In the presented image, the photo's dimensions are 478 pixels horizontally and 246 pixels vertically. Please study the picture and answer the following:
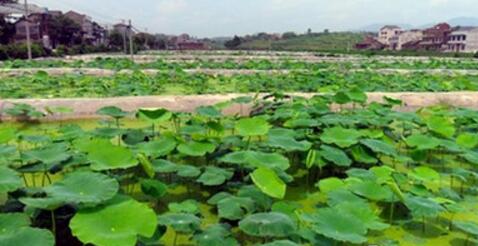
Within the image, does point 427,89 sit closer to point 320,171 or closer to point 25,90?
point 320,171

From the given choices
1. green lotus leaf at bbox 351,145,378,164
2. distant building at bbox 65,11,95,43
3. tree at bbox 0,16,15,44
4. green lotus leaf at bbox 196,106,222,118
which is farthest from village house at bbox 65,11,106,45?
green lotus leaf at bbox 351,145,378,164

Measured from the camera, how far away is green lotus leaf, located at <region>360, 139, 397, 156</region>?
291 centimetres

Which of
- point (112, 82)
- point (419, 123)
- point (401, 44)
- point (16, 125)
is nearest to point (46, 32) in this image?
point (112, 82)

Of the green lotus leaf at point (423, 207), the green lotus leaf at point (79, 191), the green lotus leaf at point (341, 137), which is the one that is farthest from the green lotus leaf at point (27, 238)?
the green lotus leaf at point (341, 137)

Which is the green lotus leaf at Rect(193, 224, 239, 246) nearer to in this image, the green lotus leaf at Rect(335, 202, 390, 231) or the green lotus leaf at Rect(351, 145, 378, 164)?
the green lotus leaf at Rect(335, 202, 390, 231)

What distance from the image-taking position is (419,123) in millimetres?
3959

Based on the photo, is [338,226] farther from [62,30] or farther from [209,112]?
[62,30]

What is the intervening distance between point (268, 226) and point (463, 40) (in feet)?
182

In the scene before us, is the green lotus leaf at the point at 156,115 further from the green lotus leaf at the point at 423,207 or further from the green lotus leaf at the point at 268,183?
the green lotus leaf at the point at 423,207

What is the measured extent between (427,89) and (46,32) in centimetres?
3454

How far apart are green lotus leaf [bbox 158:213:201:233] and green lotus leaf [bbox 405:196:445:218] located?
1.07m

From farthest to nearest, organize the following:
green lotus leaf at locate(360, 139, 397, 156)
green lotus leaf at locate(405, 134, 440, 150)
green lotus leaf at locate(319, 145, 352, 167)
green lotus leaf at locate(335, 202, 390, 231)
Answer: green lotus leaf at locate(405, 134, 440, 150), green lotus leaf at locate(360, 139, 397, 156), green lotus leaf at locate(319, 145, 352, 167), green lotus leaf at locate(335, 202, 390, 231)

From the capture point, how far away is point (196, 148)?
282 cm

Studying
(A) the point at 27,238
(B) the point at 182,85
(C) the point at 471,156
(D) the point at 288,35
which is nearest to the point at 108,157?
(A) the point at 27,238
